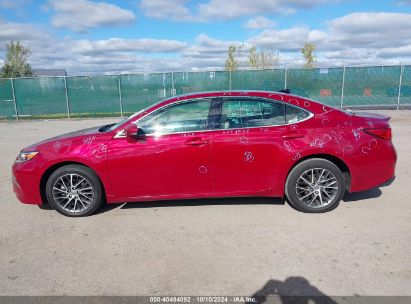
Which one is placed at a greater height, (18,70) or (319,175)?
(18,70)

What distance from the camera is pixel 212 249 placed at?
11.4ft

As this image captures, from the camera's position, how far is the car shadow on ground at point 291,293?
8.73ft

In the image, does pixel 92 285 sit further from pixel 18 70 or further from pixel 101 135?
pixel 18 70

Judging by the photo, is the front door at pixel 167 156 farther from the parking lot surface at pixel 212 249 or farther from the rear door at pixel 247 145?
the parking lot surface at pixel 212 249

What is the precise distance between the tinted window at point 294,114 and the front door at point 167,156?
3.29ft

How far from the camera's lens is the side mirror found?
4074 mm

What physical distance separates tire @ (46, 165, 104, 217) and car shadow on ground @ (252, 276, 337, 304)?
2461 mm

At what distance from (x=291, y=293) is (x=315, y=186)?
1.80m

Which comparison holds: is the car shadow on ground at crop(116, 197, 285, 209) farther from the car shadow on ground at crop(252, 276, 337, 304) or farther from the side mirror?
the car shadow on ground at crop(252, 276, 337, 304)

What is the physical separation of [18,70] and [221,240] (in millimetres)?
38016

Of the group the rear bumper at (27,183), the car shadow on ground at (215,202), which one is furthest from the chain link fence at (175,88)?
the rear bumper at (27,183)

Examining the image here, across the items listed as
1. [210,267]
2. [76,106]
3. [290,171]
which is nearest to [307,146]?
[290,171]

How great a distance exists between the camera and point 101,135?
4.28 m

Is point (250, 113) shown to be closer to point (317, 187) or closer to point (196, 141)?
point (196, 141)
